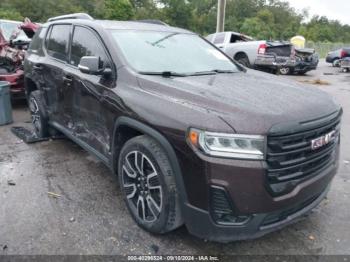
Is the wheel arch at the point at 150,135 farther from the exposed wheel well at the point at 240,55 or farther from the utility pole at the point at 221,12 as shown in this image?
the utility pole at the point at 221,12

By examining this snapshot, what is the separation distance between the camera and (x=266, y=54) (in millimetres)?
14016

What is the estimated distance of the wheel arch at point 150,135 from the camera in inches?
101

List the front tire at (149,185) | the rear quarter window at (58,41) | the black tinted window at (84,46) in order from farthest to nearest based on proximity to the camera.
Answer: the rear quarter window at (58,41) < the black tinted window at (84,46) < the front tire at (149,185)

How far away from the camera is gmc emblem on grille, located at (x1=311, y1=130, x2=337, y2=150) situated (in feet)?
8.51

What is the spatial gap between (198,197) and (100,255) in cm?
98

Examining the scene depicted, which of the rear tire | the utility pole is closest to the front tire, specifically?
the rear tire

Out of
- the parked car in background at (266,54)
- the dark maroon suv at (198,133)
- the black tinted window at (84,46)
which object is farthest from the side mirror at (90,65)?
the parked car in background at (266,54)

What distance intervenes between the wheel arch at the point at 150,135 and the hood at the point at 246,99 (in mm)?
305

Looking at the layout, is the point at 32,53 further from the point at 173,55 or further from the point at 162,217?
the point at 162,217

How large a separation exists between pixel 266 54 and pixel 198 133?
1255cm

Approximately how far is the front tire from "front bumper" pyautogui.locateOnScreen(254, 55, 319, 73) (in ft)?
39.3

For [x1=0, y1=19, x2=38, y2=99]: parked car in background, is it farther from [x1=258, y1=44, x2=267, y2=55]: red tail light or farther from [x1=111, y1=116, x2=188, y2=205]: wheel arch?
[x1=258, y1=44, x2=267, y2=55]: red tail light

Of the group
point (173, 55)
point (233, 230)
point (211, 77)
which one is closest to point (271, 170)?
point (233, 230)

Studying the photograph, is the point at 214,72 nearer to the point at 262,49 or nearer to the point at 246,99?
the point at 246,99
